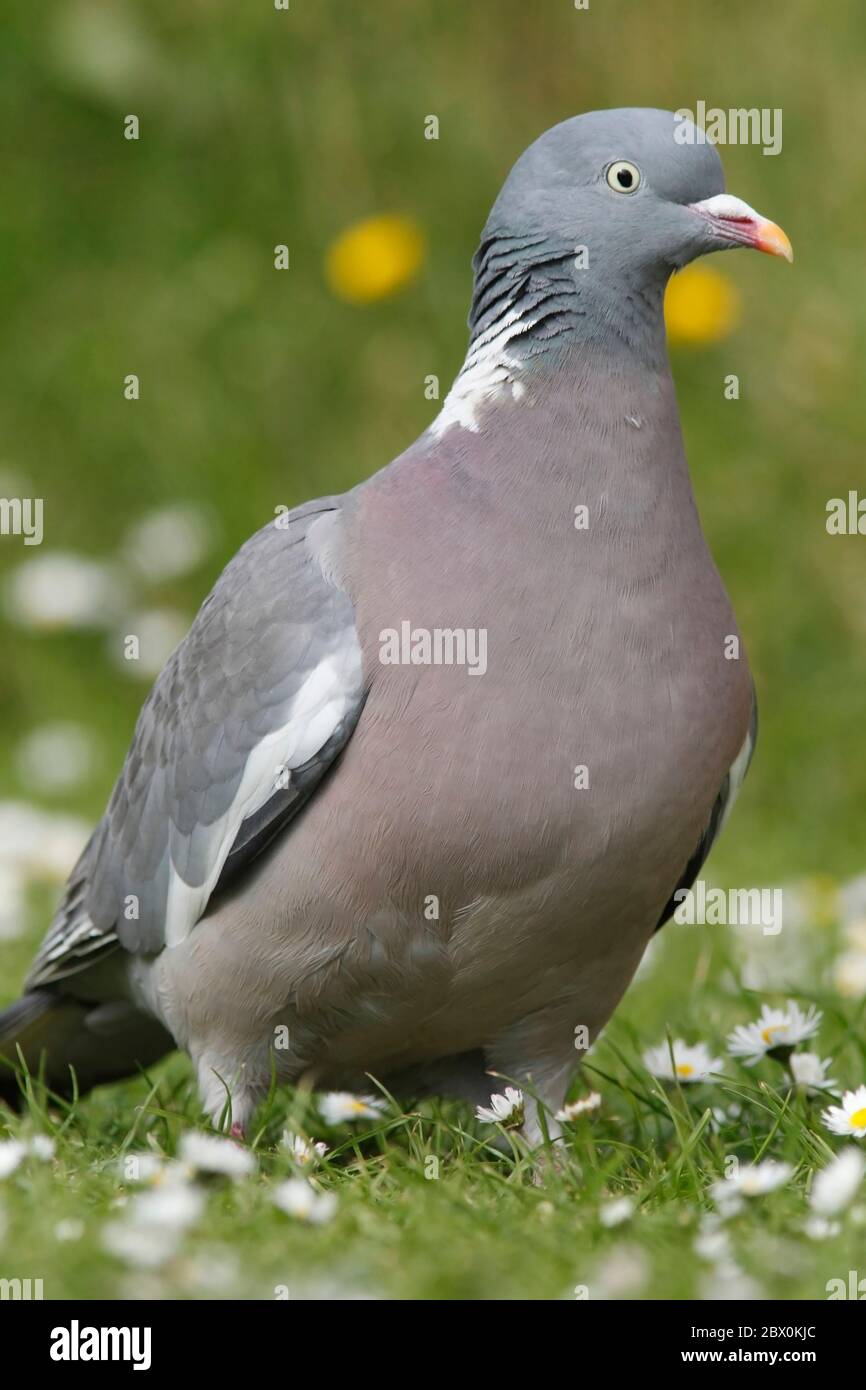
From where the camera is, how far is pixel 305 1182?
324 centimetres

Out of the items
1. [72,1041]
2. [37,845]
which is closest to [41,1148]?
[72,1041]

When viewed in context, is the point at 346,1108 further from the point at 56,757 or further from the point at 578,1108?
the point at 56,757

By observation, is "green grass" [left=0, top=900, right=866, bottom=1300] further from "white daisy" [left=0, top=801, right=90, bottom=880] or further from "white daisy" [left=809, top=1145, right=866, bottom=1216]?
"white daisy" [left=0, top=801, right=90, bottom=880]

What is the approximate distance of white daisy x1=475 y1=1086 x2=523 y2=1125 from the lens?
3.59m

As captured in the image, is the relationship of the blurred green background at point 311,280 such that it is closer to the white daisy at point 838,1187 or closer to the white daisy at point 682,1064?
the white daisy at point 682,1064

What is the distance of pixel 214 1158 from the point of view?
319cm

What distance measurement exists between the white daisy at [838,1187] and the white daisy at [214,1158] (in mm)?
944

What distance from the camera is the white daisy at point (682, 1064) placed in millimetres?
3936

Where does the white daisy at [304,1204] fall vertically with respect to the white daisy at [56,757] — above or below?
below

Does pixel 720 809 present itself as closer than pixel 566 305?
No

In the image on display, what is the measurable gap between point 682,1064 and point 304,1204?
1.16m
